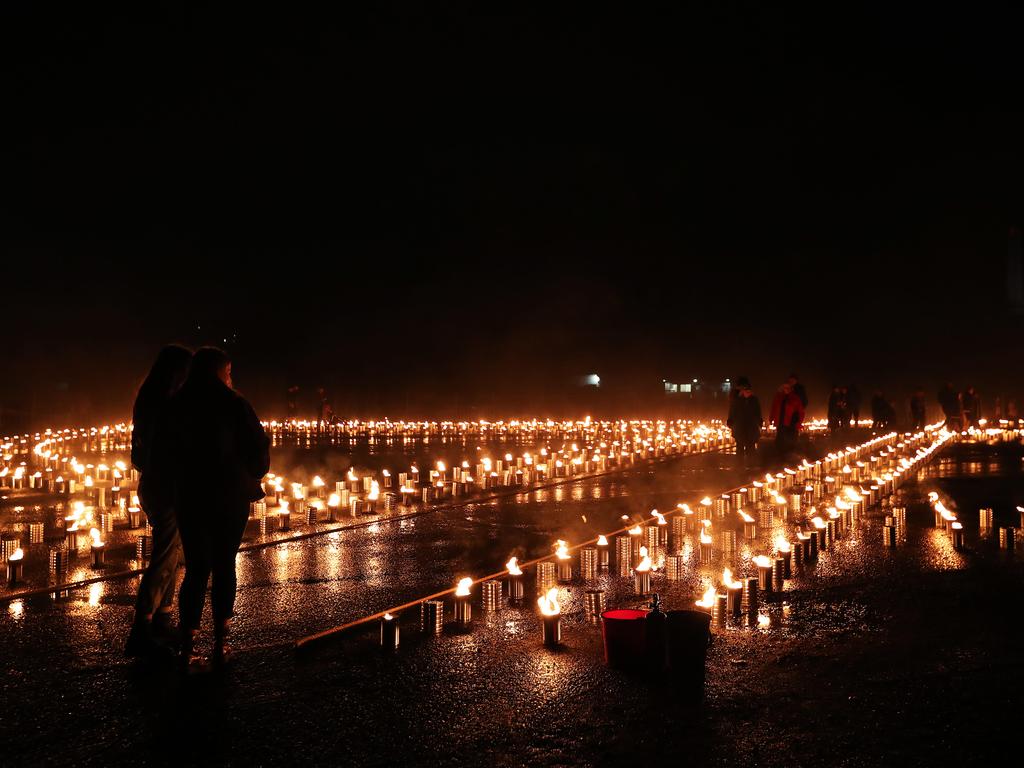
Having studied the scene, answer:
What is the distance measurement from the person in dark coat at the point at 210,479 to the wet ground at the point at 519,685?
45 centimetres

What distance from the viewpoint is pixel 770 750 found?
14.4 ft

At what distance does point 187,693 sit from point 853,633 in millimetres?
4350

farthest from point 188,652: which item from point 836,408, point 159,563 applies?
point 836,408

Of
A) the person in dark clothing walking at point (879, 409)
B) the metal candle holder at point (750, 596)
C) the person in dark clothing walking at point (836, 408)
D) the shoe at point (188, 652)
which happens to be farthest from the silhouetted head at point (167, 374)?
the person in dark clothing walking at point (836, 408)

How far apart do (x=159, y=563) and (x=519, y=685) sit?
8.34 feet

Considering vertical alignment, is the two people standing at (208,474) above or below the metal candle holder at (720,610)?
above

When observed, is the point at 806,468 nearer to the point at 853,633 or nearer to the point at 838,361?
the point at 853,633

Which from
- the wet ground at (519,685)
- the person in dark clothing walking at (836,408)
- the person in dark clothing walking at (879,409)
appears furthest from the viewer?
the person in dark clothing walking at (836,408)

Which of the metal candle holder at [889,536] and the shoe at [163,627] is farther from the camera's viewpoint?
the metal candle holder at [889,536]

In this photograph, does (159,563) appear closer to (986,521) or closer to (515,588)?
(515,588)

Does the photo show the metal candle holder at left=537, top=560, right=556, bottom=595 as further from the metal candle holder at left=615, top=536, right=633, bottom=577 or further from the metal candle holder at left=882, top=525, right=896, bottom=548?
the metal candle holder at left=882, top=525, right=896, bottom=548

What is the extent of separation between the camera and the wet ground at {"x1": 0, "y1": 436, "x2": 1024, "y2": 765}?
4.41 m

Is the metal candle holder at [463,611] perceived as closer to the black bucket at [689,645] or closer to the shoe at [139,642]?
the black bucket at [689,645]

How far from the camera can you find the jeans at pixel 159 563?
233 inches
